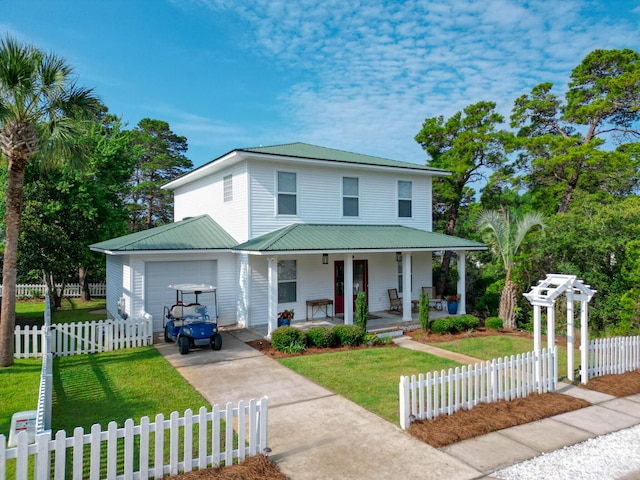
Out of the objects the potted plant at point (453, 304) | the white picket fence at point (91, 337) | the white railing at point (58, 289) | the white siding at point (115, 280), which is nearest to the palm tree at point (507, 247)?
the potted plant at point (453, 304)

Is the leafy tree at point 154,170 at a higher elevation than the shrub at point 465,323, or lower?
higher

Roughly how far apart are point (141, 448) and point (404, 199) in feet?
51.5

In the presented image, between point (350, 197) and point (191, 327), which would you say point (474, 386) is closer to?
point (191, 327)

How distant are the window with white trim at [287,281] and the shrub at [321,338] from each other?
11.0ft

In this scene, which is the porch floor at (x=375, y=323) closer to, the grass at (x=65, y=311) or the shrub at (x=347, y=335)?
the shrub at (x=347, y=335)

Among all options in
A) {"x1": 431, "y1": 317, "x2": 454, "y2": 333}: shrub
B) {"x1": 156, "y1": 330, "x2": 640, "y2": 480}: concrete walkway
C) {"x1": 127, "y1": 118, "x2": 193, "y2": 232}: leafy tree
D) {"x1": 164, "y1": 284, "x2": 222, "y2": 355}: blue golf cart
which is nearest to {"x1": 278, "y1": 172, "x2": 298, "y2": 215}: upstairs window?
{"x1": 164, "y1": 284, "x2": 222, "y2": 355}: blue golf cart

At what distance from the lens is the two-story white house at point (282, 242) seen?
46.4 ft

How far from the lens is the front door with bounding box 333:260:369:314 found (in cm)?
1683

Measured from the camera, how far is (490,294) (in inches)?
760

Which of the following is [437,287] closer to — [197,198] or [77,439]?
[197,198]

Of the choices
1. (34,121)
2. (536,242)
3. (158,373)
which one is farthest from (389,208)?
(34,121)

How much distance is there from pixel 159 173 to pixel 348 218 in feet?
102

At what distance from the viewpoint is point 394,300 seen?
1755 centimetres

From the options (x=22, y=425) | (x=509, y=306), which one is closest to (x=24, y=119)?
(x=22, y=425)
